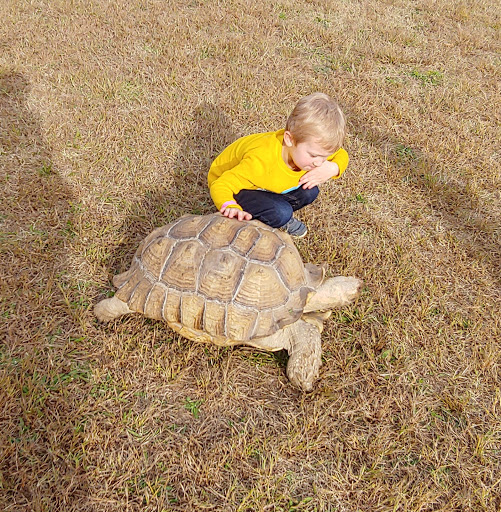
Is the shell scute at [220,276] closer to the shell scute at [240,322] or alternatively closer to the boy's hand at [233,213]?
the shell scute at [240,322]

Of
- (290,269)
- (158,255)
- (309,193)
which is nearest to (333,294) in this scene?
(290,269)

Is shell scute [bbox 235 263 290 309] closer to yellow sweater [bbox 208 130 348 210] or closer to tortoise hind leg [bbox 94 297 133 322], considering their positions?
yellow sweater [bbox 208 130 348 210]

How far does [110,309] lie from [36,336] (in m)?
0.58

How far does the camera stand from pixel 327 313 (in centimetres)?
316

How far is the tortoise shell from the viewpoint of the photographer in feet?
8.68

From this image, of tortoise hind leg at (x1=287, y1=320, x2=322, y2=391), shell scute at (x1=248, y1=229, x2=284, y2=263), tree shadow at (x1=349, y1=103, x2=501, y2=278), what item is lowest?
tortoise hind leg at (x1=287, y1=320, x2=322, y2=391)

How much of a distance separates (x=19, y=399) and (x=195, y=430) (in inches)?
46.8

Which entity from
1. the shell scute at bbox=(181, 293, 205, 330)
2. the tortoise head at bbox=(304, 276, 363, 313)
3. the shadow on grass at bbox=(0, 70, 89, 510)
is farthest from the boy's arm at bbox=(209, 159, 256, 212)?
the shadow on grass at bbox=(0, 70, 89, 510)

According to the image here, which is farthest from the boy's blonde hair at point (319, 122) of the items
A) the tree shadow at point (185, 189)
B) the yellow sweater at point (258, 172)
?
the tree shadow at point (185, 189)

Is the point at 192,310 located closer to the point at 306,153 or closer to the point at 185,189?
the point at 306,153

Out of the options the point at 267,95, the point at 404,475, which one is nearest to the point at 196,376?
the point at 404,475

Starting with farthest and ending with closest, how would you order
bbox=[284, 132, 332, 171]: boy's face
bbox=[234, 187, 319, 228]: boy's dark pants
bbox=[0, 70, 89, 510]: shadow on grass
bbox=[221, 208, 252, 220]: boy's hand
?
bbox=[234, 187, 319, 228]: boy's dark pants
bbox=[221, 208, 252, 220]: boy's hand
bbox=[284, 132, 332, 171]: boy's face
bbox=[0, 70, 89, 510]: shadow on grass

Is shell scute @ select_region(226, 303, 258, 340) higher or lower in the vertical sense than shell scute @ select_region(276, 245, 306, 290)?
lower

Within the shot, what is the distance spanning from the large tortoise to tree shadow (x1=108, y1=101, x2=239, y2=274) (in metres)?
0.83
